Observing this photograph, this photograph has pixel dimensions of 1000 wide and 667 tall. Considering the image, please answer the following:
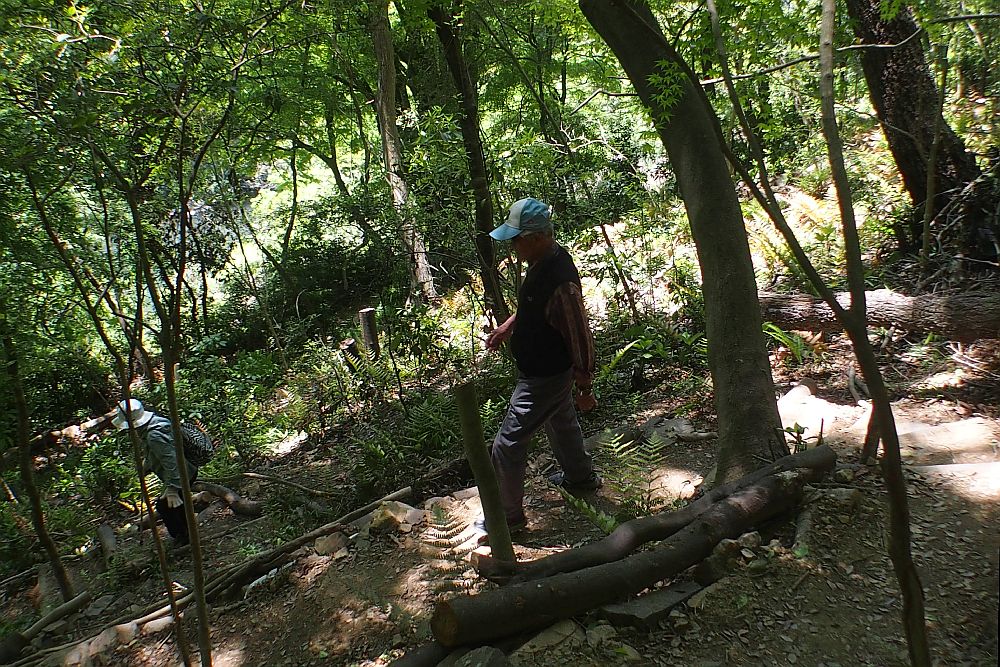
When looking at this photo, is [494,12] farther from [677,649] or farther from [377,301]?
[677,649]

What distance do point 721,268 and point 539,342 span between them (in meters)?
1.40

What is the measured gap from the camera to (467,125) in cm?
694

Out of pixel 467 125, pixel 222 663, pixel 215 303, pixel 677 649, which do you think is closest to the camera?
pixel 677 649

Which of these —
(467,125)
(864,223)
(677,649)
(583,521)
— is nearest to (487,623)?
(677,649)

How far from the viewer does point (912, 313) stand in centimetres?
630

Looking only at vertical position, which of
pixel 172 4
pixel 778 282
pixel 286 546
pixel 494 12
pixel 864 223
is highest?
pixel 494 12

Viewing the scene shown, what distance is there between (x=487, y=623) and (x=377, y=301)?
7455 mm

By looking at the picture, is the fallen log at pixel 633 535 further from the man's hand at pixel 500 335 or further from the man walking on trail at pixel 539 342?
the man's hand at pixel 500 335

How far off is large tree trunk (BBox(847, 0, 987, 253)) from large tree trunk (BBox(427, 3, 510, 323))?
438 cm

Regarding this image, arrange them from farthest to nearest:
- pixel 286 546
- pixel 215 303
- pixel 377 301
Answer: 1. pixel 215 303
2. pixel 377 301
3. pixel 286 546

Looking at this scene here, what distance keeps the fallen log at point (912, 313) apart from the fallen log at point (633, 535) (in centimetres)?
274

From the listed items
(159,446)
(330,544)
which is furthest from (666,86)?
(159,446)

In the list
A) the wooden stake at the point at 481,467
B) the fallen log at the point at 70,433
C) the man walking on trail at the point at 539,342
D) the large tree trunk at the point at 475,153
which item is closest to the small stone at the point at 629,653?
the wooden stake at the point at 481,467

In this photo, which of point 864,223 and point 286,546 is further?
point 864,223
